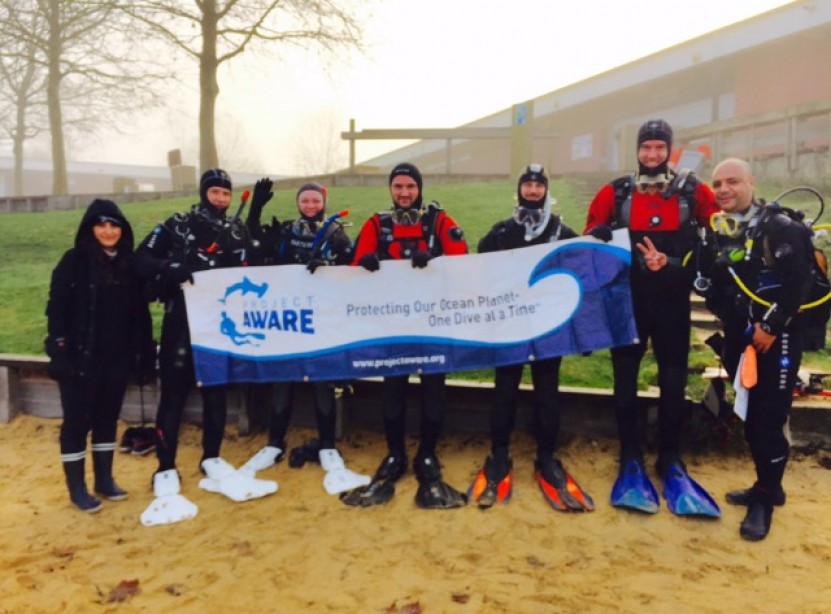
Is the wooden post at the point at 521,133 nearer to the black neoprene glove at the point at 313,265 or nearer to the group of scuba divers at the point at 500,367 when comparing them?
the group of scuba divers at the point at 500,367

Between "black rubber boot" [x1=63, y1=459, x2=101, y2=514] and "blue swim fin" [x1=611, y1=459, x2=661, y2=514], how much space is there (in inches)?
147

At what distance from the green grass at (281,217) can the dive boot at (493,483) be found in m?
1.30

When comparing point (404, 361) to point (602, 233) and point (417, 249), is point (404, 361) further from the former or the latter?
point (602, 233)

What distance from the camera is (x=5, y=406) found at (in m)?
5.95

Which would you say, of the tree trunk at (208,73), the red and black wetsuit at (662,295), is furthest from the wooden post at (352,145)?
the red and black wetsuit at (662,295)

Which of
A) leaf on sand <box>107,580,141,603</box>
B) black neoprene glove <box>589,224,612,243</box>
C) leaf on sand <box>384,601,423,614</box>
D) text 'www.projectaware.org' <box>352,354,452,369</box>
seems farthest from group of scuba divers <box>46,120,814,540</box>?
leaf on sand <box>384,601,423,614</box>

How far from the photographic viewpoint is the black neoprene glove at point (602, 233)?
4.44m

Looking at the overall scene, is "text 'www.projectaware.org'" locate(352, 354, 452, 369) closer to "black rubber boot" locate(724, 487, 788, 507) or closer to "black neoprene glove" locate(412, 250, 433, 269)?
"black neoprene glove" locate(412, 250, 433, 269)

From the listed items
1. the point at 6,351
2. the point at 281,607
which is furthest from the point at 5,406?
the point at 281,607

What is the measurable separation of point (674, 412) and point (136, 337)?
13.2ft

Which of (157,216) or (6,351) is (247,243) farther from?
(157,216)

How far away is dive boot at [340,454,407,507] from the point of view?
4.49 metres

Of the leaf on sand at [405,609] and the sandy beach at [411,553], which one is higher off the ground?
the sandy beach at [411,553]

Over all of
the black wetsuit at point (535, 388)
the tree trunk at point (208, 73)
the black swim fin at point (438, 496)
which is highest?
the tree trunk at point (208, 73)
